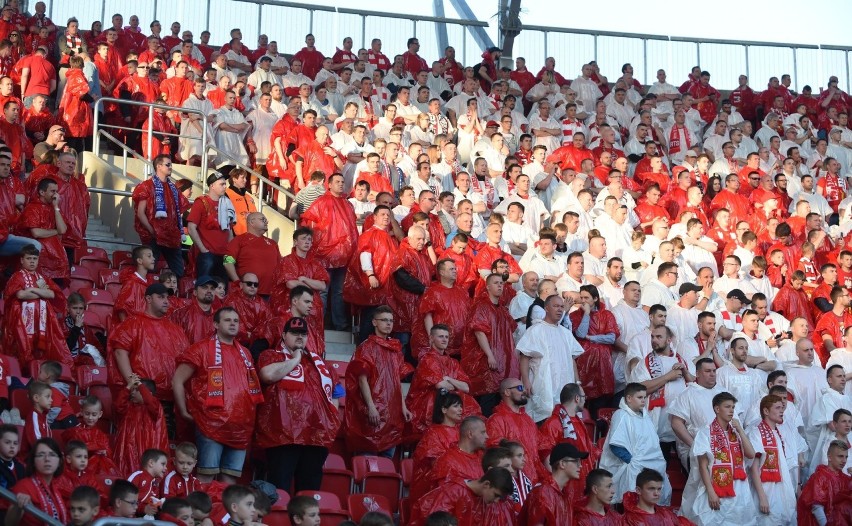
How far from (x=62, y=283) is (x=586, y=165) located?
7.19 m

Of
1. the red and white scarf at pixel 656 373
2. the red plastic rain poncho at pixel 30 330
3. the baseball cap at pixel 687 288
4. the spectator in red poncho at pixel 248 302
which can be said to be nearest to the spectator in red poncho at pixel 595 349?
the red and white scarf at pixel 656 373

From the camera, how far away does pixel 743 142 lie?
1777cm

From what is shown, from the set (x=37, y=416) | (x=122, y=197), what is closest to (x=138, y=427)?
(x=37, y=416)

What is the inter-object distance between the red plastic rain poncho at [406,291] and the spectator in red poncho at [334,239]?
578 millimetres

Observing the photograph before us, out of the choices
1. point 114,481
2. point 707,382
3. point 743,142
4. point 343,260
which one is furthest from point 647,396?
point 743,142

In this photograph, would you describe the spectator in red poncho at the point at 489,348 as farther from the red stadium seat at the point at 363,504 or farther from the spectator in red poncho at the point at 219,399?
the spectator in red poncho at the point at 219,399

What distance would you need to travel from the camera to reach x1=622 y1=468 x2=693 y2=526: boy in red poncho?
27.6 feet

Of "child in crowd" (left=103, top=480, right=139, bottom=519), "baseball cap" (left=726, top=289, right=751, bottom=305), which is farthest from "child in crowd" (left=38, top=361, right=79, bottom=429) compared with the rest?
"baseball cap" (left=726, top=289, right=751, bottom=305)

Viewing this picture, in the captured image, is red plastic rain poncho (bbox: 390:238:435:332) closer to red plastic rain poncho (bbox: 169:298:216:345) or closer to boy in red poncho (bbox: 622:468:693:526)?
red plastic rain poncho (bbox: 169:298:216:345)

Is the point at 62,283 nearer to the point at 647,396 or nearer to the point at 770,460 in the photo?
the point at 647,396

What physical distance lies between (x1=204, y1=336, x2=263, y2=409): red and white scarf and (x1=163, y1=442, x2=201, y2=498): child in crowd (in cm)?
52

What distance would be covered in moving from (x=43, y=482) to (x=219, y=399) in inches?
55.9

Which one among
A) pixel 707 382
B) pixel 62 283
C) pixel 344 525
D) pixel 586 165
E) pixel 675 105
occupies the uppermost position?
pixel 675 105

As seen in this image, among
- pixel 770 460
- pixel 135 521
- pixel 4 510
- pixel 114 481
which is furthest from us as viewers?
pixel 770 460
